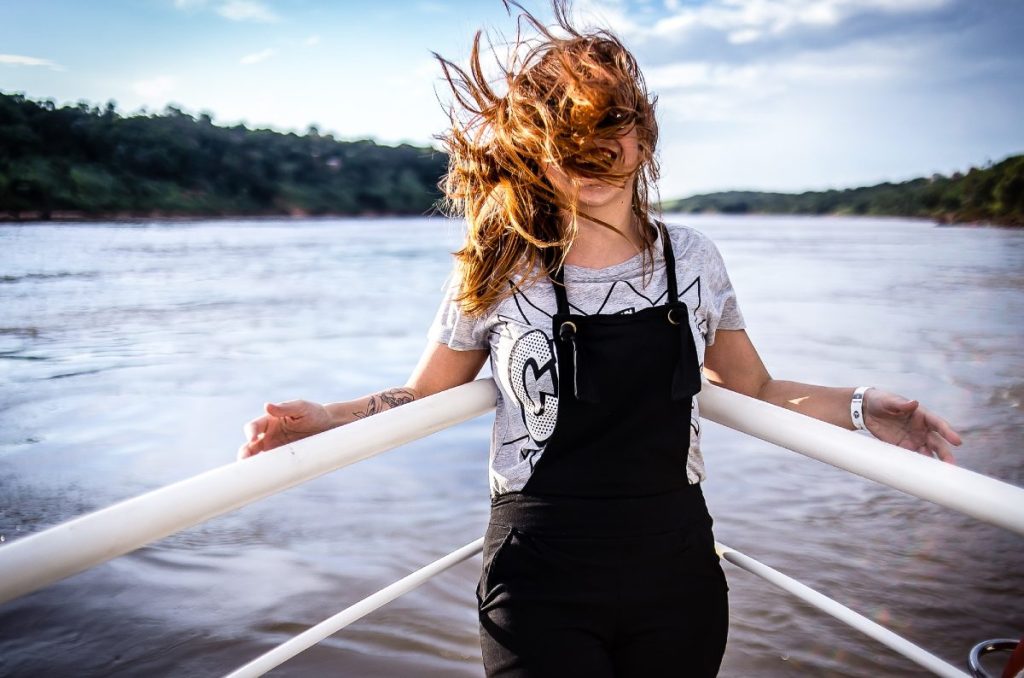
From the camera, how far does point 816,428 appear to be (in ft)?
3.83

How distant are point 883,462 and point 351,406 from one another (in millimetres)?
906

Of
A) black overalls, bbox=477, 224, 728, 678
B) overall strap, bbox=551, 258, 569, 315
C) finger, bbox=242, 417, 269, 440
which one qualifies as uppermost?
overall strap, bbox=551, 258, 569, 315

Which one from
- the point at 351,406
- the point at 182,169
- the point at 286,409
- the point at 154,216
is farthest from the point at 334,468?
the point at 154,216

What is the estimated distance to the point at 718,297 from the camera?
1.55 m

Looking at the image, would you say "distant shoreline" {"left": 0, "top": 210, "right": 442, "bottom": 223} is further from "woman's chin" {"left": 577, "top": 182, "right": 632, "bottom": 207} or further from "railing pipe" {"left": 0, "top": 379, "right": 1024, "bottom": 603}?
"railing pipe" {"left": 0, "top": 379, "right": 1024, "bottom": 603}

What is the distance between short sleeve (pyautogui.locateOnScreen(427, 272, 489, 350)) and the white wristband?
75cm

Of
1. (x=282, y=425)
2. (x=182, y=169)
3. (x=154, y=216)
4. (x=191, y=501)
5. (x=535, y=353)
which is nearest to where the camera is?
(x=191, y=501)

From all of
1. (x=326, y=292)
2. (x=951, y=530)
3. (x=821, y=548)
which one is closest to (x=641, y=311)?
(x=821, y=548)

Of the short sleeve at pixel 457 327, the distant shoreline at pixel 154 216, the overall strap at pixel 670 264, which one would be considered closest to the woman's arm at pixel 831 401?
the overall strap at pixel 670 264

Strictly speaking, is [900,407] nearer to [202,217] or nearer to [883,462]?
[883,462]

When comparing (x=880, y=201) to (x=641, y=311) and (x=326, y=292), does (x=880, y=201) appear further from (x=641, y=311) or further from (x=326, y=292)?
(x=641, y=311)

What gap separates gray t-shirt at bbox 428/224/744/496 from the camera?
1.37m

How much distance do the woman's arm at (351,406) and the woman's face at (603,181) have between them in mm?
391

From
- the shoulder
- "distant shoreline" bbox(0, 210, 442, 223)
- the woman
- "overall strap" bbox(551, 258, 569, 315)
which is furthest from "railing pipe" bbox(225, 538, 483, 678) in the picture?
"distant shoreline" bbox(0, 210, 442, 223)
